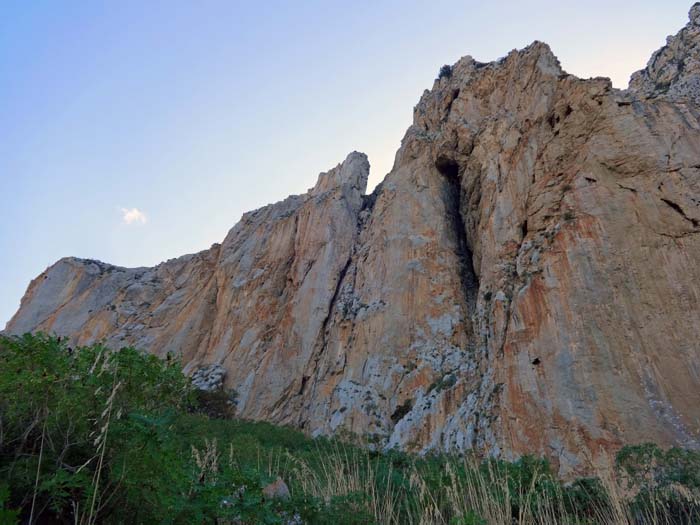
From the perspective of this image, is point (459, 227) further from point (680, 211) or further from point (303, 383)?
point (303, 383)

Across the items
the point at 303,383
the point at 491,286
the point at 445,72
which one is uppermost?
the point at 445,72

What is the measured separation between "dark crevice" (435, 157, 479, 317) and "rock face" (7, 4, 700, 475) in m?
0.12

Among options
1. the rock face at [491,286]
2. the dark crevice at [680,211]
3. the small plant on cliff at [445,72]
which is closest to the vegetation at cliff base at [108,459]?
the rock face at [491,286]

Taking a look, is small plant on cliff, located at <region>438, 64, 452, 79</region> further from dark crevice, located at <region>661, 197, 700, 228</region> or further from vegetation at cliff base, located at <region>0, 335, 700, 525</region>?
vegetation at cliff base, located at <region>0, 335, 700, 525</region>

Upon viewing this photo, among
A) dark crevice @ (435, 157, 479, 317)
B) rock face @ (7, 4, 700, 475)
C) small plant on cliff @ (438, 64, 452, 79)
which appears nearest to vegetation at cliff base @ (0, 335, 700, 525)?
rock face @ (7, 4, 700, 475)

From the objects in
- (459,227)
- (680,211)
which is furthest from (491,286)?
(459,227)

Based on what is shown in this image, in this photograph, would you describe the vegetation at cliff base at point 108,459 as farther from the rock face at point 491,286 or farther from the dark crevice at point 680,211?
the dark crevice at point 680,211

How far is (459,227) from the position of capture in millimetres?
29531

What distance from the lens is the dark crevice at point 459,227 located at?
86.7ft

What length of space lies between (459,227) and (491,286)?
8740mm

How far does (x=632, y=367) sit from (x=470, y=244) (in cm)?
1371

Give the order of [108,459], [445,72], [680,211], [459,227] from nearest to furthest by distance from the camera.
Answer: [108,459] < [680,211] < [459,227] < [445,72]

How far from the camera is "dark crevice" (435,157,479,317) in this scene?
86.7 ft

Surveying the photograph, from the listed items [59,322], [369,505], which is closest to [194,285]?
[59,322]
